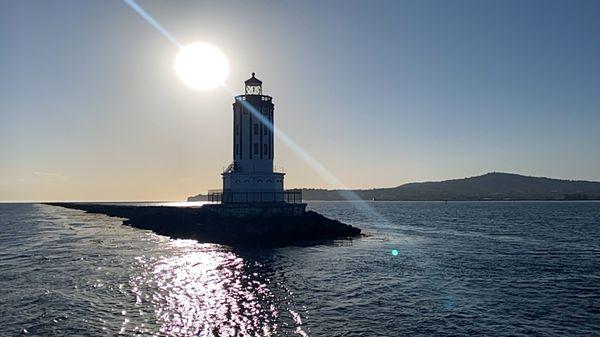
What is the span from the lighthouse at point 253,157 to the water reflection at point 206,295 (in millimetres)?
19068

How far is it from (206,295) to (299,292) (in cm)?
467

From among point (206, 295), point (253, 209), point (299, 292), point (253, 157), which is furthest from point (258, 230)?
point (206, 295)

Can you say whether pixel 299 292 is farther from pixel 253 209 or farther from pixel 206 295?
pixel 253 209

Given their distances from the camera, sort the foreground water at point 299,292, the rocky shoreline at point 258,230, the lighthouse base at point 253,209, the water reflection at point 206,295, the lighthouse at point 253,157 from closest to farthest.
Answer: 1. the water reflection at point 206,295
2. the foreground water at point 299,292
3. the rocky shoreline at point 258,230
4. the lighthouse base at point 253,209
5. the lighthouse at point 253,157

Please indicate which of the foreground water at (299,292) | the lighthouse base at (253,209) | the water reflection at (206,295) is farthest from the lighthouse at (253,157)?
the water reflection at (206,295)

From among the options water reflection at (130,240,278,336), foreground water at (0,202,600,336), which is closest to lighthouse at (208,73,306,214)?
foreground water at (0,202,600,336)

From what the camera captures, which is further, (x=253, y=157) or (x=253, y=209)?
(x=253, y=157)

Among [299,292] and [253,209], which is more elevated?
[253,209]

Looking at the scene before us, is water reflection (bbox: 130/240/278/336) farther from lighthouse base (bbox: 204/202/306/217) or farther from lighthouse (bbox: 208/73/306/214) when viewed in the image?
lighthouse (bbox: 208/73/306/214)

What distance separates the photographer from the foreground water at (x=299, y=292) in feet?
59.4

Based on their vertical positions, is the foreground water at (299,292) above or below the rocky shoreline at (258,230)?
below

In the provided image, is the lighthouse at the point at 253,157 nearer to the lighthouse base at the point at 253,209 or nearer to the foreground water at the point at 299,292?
the lighthouse base at the point at 253,209

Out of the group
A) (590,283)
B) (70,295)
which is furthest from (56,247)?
(590,283)

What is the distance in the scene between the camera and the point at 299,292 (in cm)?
2394
